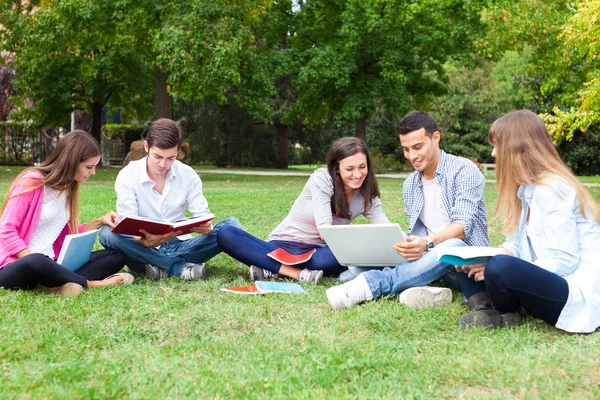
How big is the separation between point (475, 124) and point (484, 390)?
29.8 metres

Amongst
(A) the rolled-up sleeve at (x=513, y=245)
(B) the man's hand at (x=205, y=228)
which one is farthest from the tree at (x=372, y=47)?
(A) the rolled-up sleeve at (x=513, y=245)

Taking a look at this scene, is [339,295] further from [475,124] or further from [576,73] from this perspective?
[475,124]

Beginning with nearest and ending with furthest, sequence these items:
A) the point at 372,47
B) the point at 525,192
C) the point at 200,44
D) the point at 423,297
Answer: the point at 525,192, the point at 423,297, the point at 200,44, the point at 372,47

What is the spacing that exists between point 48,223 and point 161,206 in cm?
84

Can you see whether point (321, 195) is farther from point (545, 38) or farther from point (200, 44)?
point (545, 38)

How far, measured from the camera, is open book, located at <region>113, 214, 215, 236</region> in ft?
14.1

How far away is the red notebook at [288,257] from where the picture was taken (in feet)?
15.7

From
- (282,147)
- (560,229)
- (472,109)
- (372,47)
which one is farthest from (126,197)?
(472,109)

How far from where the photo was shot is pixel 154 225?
14.3ft

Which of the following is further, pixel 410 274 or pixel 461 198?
pixel 461 198

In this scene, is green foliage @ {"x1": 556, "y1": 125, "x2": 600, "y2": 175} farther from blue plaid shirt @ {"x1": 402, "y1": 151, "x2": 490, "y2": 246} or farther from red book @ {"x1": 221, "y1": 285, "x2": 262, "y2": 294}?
red book @ {"x1": 221, "y1": 285, "x2": 262, "y2": 294}

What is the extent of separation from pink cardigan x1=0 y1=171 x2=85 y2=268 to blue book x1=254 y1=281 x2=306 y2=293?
148 cm

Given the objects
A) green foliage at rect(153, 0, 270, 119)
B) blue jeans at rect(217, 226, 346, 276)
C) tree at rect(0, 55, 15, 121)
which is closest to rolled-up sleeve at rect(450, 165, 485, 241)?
blue jeans at rect(217, 226, 346, 276)

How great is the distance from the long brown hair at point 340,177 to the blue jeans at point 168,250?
850 mm
